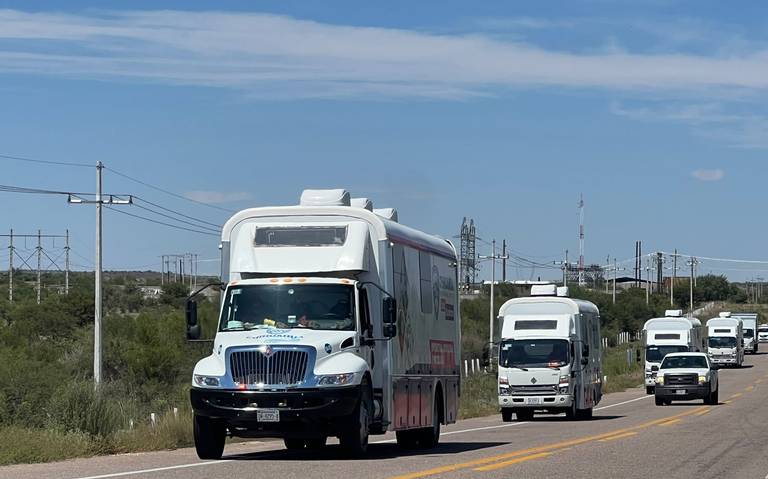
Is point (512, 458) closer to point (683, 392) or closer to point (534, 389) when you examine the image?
point (534, 389)

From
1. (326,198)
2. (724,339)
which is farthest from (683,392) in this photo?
(724,339)

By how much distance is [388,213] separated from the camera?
2136 cm

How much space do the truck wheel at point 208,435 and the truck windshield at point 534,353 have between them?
58.0 feet

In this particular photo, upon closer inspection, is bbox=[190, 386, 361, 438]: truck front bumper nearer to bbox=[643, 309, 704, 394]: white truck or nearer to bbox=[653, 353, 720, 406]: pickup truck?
bbox=[653, 353, 720, 406]: pickup truck

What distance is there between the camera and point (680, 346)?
208ft

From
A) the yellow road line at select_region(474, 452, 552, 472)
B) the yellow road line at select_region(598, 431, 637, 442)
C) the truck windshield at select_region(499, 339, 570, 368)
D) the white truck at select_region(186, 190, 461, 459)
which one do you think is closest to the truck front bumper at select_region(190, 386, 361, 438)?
the white truck at select_region(186, 190, 461, 459)

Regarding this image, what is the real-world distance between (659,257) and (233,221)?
17862 centimetres

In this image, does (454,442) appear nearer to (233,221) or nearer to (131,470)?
(233,221)

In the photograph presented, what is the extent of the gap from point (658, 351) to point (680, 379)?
1783 centimetres

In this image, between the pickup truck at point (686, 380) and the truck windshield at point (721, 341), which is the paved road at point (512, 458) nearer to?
the pickup truck at point (686, 380)

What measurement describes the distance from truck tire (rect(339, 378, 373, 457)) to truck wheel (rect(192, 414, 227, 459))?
5.61 feet

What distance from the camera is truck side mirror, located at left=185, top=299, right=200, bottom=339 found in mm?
19172

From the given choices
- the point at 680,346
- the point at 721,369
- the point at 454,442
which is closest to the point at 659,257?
the point at 721,369

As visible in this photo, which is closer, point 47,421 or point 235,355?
point 235,355
